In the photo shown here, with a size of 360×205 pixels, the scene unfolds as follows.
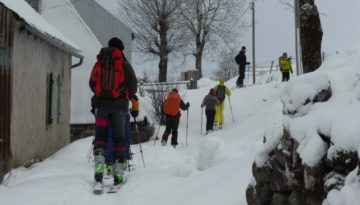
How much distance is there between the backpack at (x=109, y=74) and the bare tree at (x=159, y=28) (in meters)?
29.8

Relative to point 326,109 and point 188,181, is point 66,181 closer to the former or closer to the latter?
point 188,181

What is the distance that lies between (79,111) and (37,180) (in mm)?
10951

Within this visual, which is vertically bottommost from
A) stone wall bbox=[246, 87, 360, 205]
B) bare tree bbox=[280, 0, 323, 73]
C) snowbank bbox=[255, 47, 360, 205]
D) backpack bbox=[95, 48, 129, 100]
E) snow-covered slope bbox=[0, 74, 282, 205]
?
snow-covered slope bbox=[0, 74, 282, 205]

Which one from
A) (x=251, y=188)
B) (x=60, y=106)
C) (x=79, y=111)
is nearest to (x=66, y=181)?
(x=251, y=188)

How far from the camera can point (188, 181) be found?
280 inches

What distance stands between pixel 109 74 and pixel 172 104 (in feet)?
25.1

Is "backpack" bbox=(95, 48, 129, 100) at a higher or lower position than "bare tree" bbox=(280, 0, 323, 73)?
lower

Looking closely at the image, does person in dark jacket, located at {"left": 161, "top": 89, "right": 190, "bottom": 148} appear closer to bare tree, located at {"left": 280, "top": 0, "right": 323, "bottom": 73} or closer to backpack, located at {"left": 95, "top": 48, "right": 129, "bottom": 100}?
bare tree, located at {"left": 280, "top": 0, "right": 323, "bottom": 73}

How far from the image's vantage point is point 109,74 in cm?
743

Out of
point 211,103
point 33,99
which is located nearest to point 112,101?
point 33,99

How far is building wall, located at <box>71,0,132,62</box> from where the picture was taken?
2145 centimetres

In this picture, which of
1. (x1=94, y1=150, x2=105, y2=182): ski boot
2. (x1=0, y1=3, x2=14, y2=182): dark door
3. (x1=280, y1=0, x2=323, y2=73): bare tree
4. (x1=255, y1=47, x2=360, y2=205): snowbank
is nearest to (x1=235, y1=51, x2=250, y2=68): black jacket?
(x1=280, y1=0, x2=323, y2=73): bare tree

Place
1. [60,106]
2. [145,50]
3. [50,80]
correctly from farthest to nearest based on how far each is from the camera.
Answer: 1. [145,50]
2. [60,106]
3. [50,80]

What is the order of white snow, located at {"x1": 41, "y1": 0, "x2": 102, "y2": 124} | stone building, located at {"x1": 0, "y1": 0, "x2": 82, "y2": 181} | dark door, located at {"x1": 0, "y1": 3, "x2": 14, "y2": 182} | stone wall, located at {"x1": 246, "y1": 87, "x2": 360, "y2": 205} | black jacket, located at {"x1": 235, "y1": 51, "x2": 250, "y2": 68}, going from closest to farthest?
stone wall, located at {"x1": 246, "y1": 87, "x2": 360, "y2": 205}
dark door, located at {"x1": 0, "y1": 3, "x2": 14, "y2": 182}
stone building, located at {"x1": 0, "y1": 0, "x2": 82, "y2": 181}
white snow, located at {"x1": 41, "y1": 0, "x2": 102, "y2": 124}
black jacket, located at {"x1": 235, "y1": 51, "x2": 250, "y2": 68}
